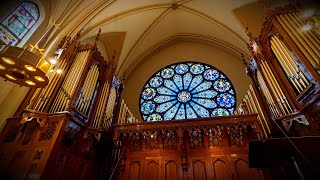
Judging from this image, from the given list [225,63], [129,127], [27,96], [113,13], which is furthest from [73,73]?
[225,63]

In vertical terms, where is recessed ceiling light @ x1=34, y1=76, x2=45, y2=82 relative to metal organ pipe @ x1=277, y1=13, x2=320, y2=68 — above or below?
below

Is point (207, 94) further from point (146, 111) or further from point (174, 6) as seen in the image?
point (174, 6)

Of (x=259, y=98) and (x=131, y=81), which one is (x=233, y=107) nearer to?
(x=259, y=98)

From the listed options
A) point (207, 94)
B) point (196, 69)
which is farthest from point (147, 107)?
point (196, 69)

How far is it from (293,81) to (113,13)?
758cm

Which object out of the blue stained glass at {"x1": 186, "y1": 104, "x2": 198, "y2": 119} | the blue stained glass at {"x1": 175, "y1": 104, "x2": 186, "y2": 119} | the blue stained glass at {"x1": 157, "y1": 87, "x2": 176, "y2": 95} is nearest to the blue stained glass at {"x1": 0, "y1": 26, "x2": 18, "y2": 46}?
the blue stained glass at {"x1": 157, "y1": 87, "x2": 176, "y2": 95}

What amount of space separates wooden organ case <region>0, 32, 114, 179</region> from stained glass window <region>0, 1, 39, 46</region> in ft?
3.94

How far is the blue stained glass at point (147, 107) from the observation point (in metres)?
10.1

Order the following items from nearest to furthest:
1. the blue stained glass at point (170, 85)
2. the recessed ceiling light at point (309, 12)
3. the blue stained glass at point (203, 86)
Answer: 1. the recessed ceiling light at point (309, 12)
2. the blue stained glass at point (203, 86)
3. the blue stained glass at point (170, 85)

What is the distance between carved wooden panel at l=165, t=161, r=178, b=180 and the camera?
5578 millimetres

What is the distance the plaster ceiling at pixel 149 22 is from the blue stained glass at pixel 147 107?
223 centimetres

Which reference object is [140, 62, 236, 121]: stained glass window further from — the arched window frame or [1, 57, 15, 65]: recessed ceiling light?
[1, 57, 15, 65]: recessed ceiling light

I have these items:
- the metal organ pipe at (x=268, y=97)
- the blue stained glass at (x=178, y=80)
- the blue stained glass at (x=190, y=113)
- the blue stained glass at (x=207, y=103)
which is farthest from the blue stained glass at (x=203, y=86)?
the metal organ pipe at (x=268, y=97)

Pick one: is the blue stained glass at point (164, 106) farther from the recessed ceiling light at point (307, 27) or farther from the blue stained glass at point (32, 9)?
the blue stained glass at point (32, 9)
